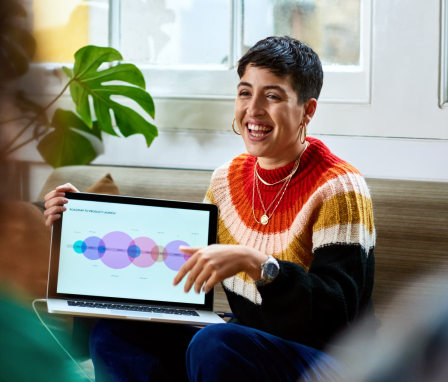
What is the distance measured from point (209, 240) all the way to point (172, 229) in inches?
2.8

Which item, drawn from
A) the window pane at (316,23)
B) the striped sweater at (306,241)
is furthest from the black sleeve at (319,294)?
the window pane at (316,23)

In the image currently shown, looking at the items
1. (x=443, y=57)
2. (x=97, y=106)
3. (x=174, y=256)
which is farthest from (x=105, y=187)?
(x=443, y=57)

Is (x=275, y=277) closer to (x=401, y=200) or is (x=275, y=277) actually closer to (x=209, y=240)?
(x=209, y=240)

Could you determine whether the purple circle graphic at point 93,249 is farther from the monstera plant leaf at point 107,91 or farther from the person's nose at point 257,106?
the monstera plant leaf at point 107,91

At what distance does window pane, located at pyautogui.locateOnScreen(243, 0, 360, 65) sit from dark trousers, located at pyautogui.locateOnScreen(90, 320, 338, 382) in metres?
0.85

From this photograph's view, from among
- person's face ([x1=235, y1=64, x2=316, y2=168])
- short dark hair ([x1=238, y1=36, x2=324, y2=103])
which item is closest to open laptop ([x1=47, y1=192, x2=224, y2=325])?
person's face ([x1=235, y1=64, x2=316, y2=168])

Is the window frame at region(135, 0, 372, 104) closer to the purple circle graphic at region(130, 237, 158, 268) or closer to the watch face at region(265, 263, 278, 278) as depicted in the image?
the purple circle graphic at region(130, 237, 158, 268)

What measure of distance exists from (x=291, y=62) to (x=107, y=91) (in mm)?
649

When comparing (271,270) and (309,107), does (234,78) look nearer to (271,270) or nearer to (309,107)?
(309,107)

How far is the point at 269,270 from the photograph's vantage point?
786 mm

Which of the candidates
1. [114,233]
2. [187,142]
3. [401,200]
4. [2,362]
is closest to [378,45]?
[401,200]

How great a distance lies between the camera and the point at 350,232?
2.99ft

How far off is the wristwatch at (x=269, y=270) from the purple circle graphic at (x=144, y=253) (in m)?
0.30

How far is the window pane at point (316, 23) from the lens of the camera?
1.49 metres
